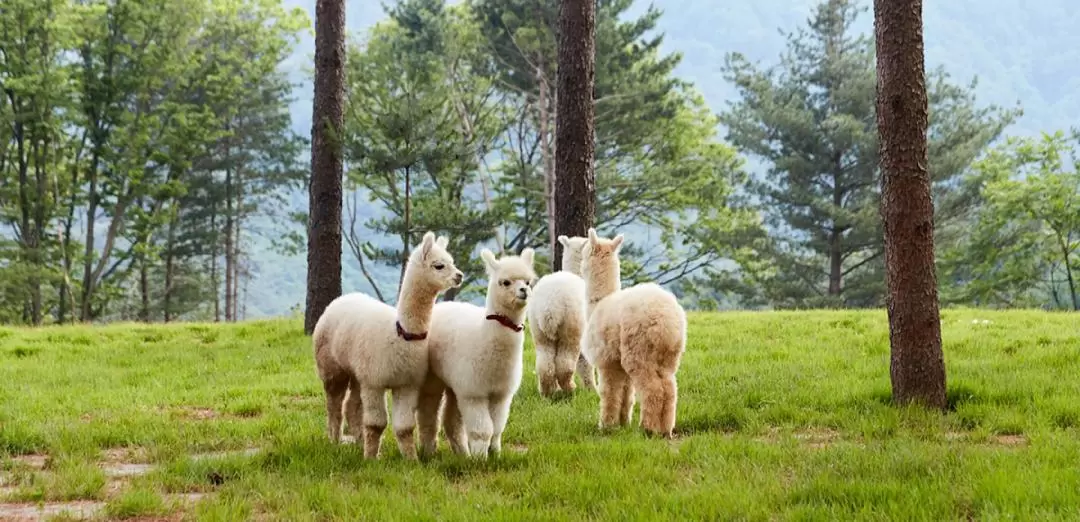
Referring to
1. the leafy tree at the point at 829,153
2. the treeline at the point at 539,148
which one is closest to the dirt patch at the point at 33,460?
the treeline at the point at 539,148

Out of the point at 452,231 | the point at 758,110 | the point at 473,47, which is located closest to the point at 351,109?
the point at 452,231

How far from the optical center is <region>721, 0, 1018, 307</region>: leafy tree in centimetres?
2878

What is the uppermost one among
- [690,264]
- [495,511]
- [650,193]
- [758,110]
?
[758,110]

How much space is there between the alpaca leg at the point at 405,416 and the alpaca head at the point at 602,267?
2037mm

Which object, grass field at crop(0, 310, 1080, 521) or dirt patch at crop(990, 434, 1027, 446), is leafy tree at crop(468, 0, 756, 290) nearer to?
grass field at crop(0, 310, 1080, 521)

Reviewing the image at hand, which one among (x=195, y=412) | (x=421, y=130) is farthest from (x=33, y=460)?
(x=421, y=130)

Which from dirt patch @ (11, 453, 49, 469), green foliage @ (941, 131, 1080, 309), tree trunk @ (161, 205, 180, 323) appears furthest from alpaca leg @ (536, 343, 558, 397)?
green foliage @ (941, 131, 1080, 309)

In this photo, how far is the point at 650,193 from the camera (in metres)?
26.8

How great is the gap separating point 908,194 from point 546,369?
11.2 ft

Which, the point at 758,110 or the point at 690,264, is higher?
the point at 758,110

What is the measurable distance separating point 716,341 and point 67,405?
7530 mm

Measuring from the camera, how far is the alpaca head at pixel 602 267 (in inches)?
267

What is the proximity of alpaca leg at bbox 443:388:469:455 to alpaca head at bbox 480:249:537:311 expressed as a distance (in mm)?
842

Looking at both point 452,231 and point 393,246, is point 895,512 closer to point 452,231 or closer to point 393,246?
point 452,231
